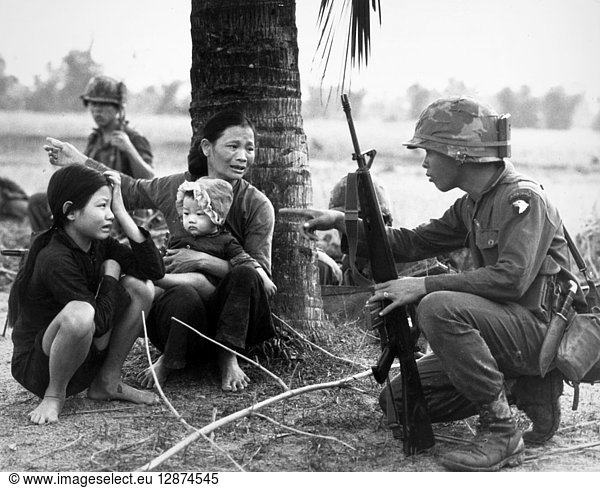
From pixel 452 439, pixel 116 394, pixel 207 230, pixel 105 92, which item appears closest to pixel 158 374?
pixel 116 394

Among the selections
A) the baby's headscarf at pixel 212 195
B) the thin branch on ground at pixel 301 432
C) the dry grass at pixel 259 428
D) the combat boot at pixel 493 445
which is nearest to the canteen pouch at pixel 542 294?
the combat boot at pixel 493 445

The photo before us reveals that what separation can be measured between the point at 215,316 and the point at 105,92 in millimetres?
4756

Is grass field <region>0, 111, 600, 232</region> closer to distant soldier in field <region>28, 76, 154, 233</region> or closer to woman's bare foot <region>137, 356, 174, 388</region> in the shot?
distant soldier in field <region>28, 76, 154, 233</region>

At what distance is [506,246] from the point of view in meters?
3.51

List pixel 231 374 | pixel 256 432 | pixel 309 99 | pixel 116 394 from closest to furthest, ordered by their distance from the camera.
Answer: pixel 256 432 → pixel 116 394 → pixel 231 374 → pixel 309 99

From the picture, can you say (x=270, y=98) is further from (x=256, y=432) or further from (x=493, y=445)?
(x=493, y=445)

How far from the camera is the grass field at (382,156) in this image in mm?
8695

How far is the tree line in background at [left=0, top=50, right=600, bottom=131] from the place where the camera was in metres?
8.74

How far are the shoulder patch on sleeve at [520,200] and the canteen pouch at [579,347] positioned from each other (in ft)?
1.74

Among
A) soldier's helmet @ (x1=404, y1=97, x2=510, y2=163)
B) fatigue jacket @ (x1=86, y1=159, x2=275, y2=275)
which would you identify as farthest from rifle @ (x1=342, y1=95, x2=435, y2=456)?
fatigue jacket @ (x1=86, y1=159, x2=275, y2=275)

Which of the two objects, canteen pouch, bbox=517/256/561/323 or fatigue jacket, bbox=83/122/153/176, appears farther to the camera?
fatigue jacket, bbox=83/122/153/176

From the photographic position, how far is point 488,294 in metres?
3.54
